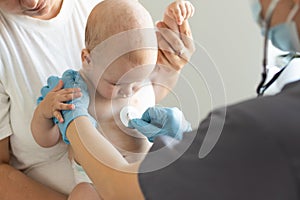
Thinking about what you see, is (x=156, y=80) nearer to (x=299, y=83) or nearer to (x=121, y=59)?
(x=121, y=59)

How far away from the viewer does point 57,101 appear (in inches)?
43.4

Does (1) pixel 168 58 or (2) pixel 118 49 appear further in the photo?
(1) pixel 168 58

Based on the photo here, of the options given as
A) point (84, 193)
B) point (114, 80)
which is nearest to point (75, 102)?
point (114, 80)

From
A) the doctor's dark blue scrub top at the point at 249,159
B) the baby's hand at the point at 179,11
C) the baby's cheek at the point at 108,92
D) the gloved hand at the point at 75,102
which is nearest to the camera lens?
the doctor's dark blue scrub top at the point at 249,159

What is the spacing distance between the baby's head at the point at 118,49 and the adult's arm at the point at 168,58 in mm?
126

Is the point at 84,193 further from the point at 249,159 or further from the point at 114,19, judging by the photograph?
the point at 249,159

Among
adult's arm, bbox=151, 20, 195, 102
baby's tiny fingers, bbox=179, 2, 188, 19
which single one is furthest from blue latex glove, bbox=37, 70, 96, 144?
baby's tiny fingers, bbox=179, 2, 188, 19

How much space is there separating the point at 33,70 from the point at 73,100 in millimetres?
255

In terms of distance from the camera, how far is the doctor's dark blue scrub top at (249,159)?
0.64 m

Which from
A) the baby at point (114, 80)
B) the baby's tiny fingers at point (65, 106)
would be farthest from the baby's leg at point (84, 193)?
the baby's tiny fingers at point (65, 106)

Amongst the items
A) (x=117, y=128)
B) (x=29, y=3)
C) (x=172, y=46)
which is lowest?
(x=117, y=128)

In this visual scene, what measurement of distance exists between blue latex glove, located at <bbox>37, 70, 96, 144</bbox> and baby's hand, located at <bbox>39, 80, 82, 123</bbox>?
0.01 meters

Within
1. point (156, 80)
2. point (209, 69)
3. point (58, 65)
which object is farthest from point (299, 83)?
point (58, 65)

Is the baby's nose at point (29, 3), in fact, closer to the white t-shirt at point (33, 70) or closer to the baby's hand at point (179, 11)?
the white t-shirt at point (33, 70)
